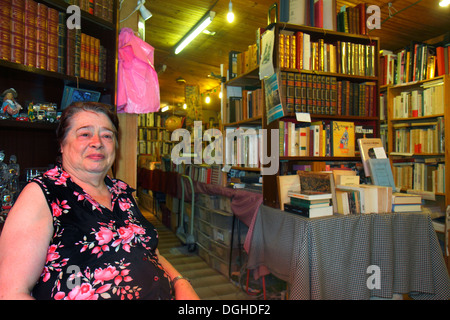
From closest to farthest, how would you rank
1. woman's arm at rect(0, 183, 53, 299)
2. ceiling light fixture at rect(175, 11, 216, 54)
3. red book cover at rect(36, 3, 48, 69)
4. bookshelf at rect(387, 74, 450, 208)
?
1. woman's arm at rect(0, 183, 53, 299)
2. red book cover at rect(36, 3, 48, 69)
3. bookshelf at rect(387, 74, 450, 208)
4. ceiling light fixture at rect(175, 11, 216, 54)

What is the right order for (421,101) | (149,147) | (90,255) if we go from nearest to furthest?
(90,255) < (421,101) < (149,147)

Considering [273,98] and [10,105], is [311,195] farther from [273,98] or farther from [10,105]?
[10,105]

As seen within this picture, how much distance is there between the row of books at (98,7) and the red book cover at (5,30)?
0.30 meters

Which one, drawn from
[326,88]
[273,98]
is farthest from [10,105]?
[326,88]

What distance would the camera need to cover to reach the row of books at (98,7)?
4.93 feet

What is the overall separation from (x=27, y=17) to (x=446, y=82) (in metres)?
3.66

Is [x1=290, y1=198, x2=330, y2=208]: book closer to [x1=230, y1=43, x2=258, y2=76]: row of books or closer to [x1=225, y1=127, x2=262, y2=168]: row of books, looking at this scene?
[x1=225, y1=127, x2=262, y2=168]: row of books

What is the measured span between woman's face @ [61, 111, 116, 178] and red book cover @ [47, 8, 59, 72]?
45 centimetres

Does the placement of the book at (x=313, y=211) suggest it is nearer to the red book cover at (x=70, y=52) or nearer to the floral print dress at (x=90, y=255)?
the floral print dress at (x=90, y=255)

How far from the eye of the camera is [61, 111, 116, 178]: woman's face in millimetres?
1124

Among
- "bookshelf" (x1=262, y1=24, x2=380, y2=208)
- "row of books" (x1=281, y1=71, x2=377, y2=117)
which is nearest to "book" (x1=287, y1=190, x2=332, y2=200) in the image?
"bookshelf" (x1=262, y1=24, x2=380, y2=208)

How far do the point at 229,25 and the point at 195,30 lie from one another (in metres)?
0.50

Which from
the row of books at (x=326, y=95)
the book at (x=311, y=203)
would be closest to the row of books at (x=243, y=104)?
the row of books at (x=326, y=95)

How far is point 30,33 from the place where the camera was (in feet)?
4.32
